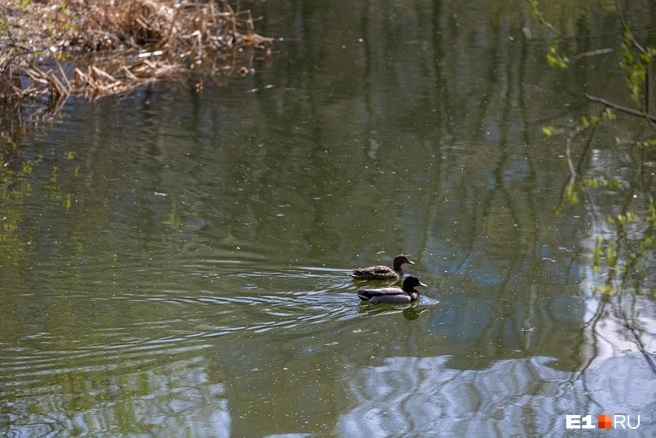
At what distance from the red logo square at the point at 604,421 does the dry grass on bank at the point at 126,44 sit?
11.3m

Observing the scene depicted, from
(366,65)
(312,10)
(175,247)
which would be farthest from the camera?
(312,10)

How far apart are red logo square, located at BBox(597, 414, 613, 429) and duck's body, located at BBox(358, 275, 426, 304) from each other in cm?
233

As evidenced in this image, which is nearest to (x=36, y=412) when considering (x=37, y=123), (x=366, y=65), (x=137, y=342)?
(x=137, y=342)

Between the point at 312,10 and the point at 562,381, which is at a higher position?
the point at 312,10

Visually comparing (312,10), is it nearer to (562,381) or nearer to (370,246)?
(370,246)

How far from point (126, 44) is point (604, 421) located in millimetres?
14825

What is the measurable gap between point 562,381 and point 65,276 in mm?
4475

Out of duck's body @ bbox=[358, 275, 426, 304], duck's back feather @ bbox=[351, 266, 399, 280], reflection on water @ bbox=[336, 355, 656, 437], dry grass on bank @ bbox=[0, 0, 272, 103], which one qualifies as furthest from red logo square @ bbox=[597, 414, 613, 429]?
dry grass on bank @ bbox=[0, 0, 272, 103]

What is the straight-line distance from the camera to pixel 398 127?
1359 centimetres

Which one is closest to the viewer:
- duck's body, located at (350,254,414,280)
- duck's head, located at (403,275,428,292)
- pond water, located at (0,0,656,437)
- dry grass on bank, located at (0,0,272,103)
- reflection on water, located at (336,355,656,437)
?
reflection on water, located at (336,355,656,437)

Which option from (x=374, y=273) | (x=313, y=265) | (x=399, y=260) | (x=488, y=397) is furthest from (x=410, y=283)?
(x=488, y=397)

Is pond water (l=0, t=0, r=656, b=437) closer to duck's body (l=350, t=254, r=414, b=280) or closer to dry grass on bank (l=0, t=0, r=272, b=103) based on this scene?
duck's body (l=350, t=254, r=414, b=280)

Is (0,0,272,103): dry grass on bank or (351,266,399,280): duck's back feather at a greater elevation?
(0,0,272,103): dry grass on bank

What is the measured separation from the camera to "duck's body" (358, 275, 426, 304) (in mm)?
8242
